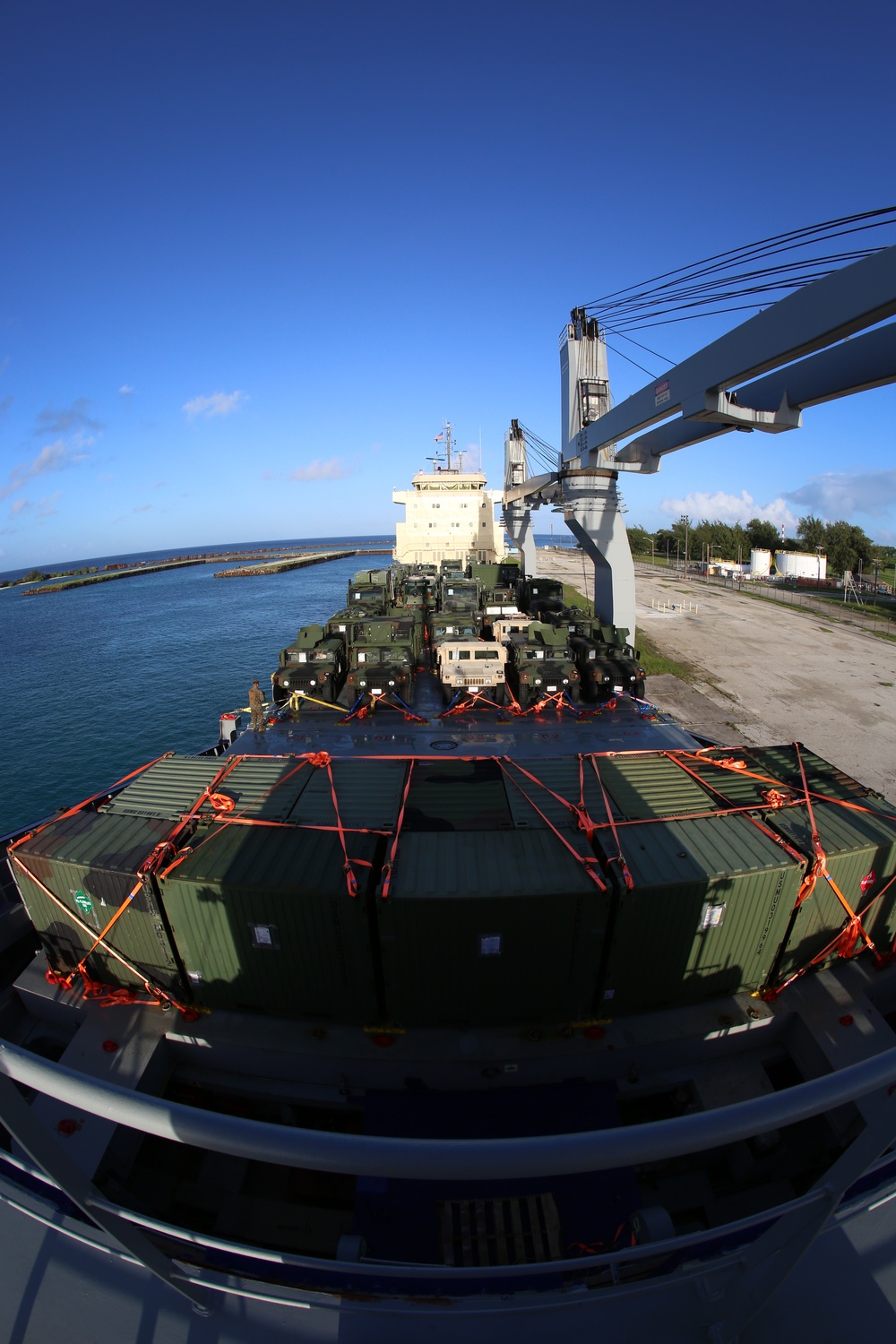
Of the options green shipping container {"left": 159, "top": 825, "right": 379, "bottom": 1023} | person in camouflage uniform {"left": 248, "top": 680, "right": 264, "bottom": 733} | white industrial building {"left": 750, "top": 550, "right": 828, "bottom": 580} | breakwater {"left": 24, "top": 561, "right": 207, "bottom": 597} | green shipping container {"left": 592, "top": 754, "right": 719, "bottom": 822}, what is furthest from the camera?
breakwater {"left": 24, "top": 561, "right": 207, "bottom": 597}

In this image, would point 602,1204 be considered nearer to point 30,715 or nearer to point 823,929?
point 823,929

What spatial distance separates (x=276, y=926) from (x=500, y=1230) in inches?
149

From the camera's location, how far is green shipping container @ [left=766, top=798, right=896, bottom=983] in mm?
7723

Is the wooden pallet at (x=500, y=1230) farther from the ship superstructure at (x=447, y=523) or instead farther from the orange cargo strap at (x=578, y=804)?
the ship superstructure at (x=447, y=523)

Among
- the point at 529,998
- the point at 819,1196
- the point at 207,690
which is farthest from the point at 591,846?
the point at 207,690

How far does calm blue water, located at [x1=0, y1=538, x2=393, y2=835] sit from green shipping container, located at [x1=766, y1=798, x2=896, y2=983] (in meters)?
22.1

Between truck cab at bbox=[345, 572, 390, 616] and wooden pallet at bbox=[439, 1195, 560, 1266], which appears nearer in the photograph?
wooden pallet at bbox=[439, 1195, 560, 1266]

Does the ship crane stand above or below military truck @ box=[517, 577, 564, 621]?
above

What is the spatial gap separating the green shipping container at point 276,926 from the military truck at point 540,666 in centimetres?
1077

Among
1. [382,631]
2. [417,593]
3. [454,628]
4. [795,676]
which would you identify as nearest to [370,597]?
[417,593]

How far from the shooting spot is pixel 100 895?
299 inches

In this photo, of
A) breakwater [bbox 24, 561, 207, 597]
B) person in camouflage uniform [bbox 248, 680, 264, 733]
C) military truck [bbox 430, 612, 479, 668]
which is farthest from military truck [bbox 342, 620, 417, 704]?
breakwater [bbox 24, 561, 207, 597]

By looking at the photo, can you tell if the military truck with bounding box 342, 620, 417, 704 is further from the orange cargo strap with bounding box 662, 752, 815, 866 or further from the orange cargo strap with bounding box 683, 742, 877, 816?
the orange cargo strap with bounding box 683, 742, 877, 816

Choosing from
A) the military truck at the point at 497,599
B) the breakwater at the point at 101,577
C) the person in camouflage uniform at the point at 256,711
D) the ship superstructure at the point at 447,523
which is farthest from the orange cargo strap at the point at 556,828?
the breakwater at the point at 101,577
